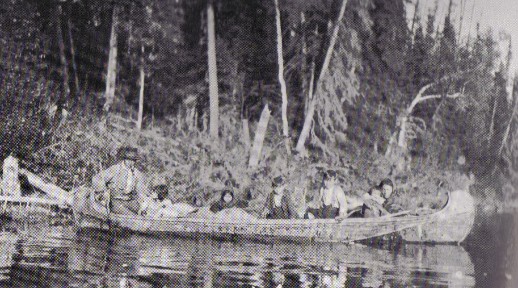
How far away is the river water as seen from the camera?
6680 mm

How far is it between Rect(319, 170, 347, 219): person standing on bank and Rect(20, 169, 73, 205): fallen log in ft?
14.5

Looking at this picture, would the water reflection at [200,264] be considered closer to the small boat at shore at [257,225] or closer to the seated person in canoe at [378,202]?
the small boat at shore at [257,225]

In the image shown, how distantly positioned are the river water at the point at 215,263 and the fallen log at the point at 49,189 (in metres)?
0.52

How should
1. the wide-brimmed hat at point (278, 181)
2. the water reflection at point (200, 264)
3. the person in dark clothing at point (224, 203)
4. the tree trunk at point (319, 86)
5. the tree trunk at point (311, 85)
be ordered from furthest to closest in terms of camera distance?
the tree trunk at point (311, 85) → the tree trunk at point (319, 86) → the person in dark clothing at point (224, 203) → the wide-brimmed hat at point (278, 181) → the water reflection at point (200, 264)

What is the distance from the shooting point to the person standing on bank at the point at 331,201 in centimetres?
1124

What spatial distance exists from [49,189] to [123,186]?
173 cm

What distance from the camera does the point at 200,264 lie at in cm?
795

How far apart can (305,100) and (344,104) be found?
228 centimetres

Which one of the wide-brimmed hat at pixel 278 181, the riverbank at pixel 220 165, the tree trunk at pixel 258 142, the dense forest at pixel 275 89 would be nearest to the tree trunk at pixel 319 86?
the dense forest at pixel 275 89

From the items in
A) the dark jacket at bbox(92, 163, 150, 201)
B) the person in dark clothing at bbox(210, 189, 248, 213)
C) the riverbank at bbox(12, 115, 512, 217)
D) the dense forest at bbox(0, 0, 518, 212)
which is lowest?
the person in dark clothing at bbox(210, 189, 248, 213)

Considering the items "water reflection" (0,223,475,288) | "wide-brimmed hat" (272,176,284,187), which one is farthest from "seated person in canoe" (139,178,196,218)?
"wide-brimmed hat" (272,176,284,187)

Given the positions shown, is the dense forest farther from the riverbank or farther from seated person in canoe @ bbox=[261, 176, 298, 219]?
seated person in canoe @ bbox=[261, 176, 298, 219]

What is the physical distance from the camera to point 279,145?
57.0 ft

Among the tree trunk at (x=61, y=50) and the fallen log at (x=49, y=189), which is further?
the tree trunk at (x=61, y=50)
